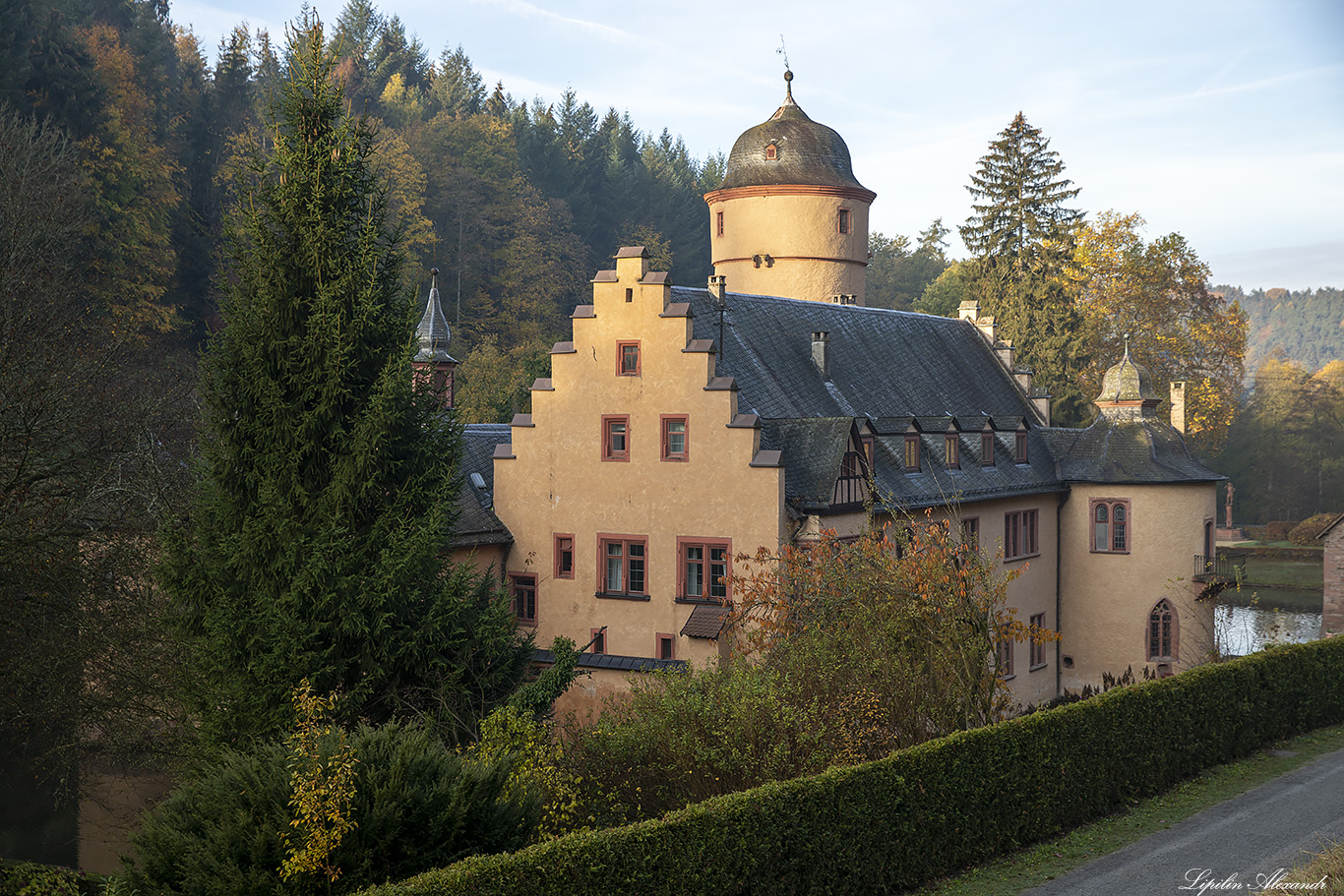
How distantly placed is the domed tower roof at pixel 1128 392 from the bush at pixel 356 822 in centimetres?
3084

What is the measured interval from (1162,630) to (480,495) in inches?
875

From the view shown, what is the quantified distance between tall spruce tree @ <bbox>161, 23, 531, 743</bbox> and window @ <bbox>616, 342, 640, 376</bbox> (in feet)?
28.2

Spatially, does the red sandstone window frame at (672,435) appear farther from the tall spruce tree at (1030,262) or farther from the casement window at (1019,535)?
the tall spruce tree at (1030,262)

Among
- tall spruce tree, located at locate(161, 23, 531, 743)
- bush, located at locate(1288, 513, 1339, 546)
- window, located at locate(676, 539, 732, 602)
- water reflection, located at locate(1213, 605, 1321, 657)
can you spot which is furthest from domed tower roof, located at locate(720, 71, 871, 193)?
bush, located at locate(1288, 513, 1339, 546)

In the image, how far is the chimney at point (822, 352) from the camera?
3159 cm

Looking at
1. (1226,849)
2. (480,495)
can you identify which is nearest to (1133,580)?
(480,495)

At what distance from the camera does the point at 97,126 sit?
41.7m

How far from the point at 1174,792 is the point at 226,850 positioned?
16.4 meters

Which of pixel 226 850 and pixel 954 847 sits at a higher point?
pixel 226 850

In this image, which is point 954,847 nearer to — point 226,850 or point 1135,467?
point 226,850

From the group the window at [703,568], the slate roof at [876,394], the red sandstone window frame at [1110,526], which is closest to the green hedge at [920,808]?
the slate roof at [876,394]

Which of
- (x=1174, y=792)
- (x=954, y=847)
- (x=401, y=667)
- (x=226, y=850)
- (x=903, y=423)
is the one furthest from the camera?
(x=903, y=423)

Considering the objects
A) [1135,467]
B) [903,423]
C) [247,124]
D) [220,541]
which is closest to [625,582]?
[903,423]

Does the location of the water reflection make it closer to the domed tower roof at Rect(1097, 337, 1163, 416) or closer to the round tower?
the domed tower roof at Rect(1097, 337, 1163, 416)
